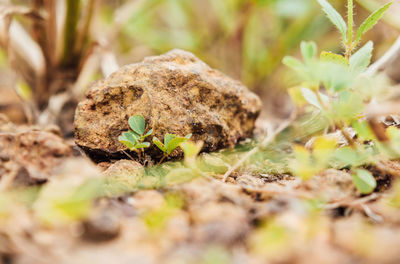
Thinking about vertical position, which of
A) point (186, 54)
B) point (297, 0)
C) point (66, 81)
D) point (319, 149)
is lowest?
point (66, 81)

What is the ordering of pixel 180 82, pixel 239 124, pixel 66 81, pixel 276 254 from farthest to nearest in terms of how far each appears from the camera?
pixel 66 81 < pixel 239 124 < pixel 180 82 < pixel 276 254

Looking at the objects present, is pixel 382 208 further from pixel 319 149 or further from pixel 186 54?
pixel 186 54

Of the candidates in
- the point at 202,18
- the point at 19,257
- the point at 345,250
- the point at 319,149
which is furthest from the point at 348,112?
the point at 202,18

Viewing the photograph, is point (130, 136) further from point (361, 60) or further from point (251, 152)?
point (361, 60)

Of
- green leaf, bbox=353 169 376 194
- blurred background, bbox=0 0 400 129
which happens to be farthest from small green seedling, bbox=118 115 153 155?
blurred background, bbox=0 0 400 129

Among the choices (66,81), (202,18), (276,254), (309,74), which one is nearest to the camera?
(276,254)

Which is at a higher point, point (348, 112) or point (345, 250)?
point (348, 112)

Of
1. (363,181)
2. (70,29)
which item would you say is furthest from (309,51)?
(70,29)

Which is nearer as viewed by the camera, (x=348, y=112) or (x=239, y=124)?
(x=348, y=112)
